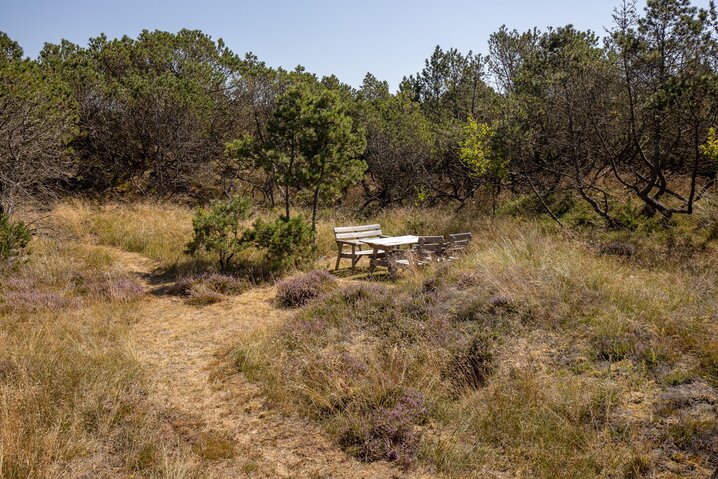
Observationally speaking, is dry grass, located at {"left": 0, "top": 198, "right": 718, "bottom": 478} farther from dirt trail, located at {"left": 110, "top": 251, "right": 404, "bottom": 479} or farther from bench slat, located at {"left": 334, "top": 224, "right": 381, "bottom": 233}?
bench slat, located at {"left": 334, "top": 224, "right": 381, "bottom": 233}

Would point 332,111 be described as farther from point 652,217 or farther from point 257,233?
point 652,217

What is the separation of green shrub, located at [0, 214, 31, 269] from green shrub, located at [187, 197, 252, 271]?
9.88 feet

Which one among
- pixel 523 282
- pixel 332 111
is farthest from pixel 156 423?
pixel 332 111

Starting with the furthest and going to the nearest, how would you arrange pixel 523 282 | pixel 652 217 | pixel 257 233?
1. pixel 652 217
2. pixel 257 233
3. pixel 523 282

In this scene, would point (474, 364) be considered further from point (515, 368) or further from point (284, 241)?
point (284, 241)

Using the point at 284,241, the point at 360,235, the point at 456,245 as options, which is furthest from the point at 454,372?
the point at 360,235

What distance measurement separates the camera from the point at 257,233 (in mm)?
9836

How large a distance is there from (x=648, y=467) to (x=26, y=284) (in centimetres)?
889

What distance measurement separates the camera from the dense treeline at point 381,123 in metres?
10.3

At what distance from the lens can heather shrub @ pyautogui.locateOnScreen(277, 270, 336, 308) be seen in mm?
8070

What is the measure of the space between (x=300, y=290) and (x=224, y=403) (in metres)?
3.55

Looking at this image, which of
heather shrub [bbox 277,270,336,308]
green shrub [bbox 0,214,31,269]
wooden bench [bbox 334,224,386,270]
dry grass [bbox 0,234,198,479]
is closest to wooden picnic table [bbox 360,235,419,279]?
wooden bench [bbox 334,224,386,270]

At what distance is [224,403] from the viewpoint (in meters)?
4.72

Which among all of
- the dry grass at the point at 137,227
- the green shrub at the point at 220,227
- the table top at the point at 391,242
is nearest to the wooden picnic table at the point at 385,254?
the table top at the point at 391,242
